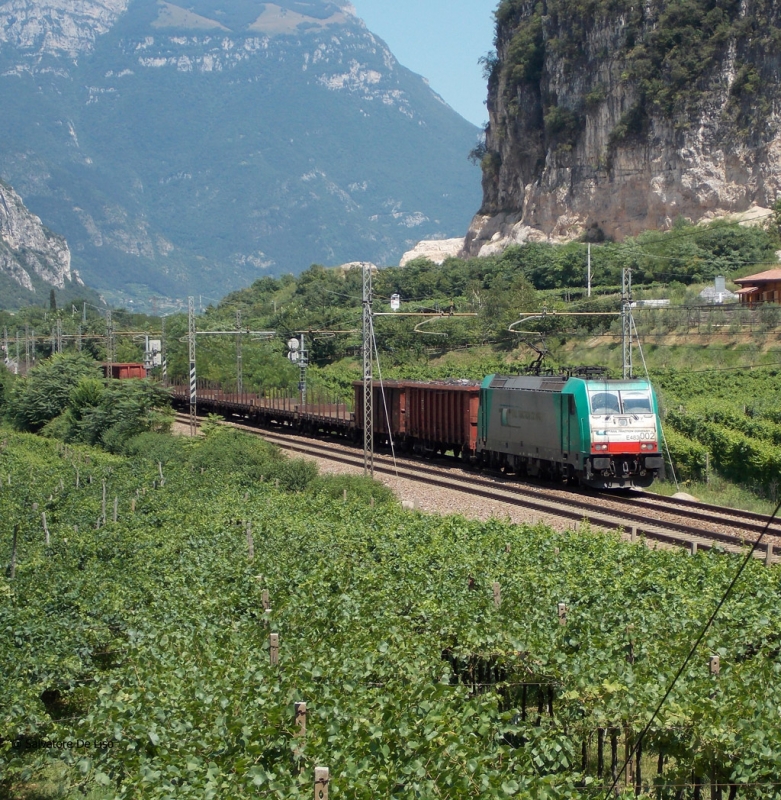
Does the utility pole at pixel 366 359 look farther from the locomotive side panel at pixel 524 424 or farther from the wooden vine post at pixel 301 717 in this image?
the wooden vine post at pixel 301 717

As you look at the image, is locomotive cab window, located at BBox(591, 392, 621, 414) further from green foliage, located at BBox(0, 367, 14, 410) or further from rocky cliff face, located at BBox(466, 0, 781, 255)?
rocky cliff face, located at BBox(466, 0, 781, 255)

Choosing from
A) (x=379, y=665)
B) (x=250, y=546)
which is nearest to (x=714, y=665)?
(x=379, y=665)

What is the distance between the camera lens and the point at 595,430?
2944 centimetres

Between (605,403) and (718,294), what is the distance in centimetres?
3733

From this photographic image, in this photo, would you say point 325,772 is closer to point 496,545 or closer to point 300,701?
point 300,701

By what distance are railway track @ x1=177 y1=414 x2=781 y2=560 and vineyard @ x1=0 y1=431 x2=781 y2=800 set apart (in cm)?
410

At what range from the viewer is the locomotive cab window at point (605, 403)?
2959 cm

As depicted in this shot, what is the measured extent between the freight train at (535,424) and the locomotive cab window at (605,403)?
25 millimetres

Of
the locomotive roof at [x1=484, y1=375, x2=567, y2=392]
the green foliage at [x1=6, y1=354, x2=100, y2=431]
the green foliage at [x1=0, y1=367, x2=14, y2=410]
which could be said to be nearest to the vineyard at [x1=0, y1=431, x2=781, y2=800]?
the locomotive roof at [x1=484, y1=375, x2=567, y2=392]

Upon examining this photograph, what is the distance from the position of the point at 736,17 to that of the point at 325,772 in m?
95.3

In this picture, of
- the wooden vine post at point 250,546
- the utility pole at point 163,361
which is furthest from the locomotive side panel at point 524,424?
the utility pole at point 163,361

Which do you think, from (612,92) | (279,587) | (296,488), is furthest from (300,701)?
(612,92)

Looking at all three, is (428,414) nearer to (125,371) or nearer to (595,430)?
(595,430)

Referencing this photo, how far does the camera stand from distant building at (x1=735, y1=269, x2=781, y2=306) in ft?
199
